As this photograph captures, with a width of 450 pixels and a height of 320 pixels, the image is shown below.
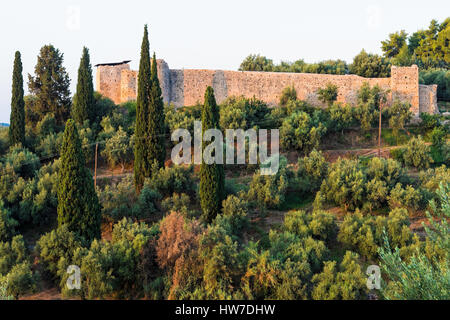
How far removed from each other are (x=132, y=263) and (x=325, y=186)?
10.3m

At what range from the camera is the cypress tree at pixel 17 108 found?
25.1 metres

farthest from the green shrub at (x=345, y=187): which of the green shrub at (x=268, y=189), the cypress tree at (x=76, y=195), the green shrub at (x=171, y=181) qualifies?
the cypress tree at (x=76, y=195)

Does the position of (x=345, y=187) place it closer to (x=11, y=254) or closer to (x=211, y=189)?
(x=211, y=189)

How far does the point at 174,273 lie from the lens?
1641 cm

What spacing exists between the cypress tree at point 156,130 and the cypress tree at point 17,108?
22.7 ft

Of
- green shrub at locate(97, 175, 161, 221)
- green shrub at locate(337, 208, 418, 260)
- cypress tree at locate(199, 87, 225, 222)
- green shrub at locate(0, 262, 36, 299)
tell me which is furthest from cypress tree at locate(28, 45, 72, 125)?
green shrub at locate(337, 208, 418, 260)

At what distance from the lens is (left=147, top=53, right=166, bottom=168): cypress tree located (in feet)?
76.3

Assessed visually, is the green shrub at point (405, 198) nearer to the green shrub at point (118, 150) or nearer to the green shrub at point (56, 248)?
the green shrub at point (118, 150)

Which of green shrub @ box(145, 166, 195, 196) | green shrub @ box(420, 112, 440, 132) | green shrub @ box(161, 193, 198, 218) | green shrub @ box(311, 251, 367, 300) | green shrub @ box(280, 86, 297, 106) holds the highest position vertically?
green shrub @ box(280, 86, 297, 106)

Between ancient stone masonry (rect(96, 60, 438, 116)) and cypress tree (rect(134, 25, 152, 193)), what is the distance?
580cm

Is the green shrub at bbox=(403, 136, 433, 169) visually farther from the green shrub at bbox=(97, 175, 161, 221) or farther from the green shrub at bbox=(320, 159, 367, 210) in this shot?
the green shrub at bbox=(97, 175, 161, 221)

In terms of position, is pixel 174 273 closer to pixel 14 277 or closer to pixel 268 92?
pixel 14 277
